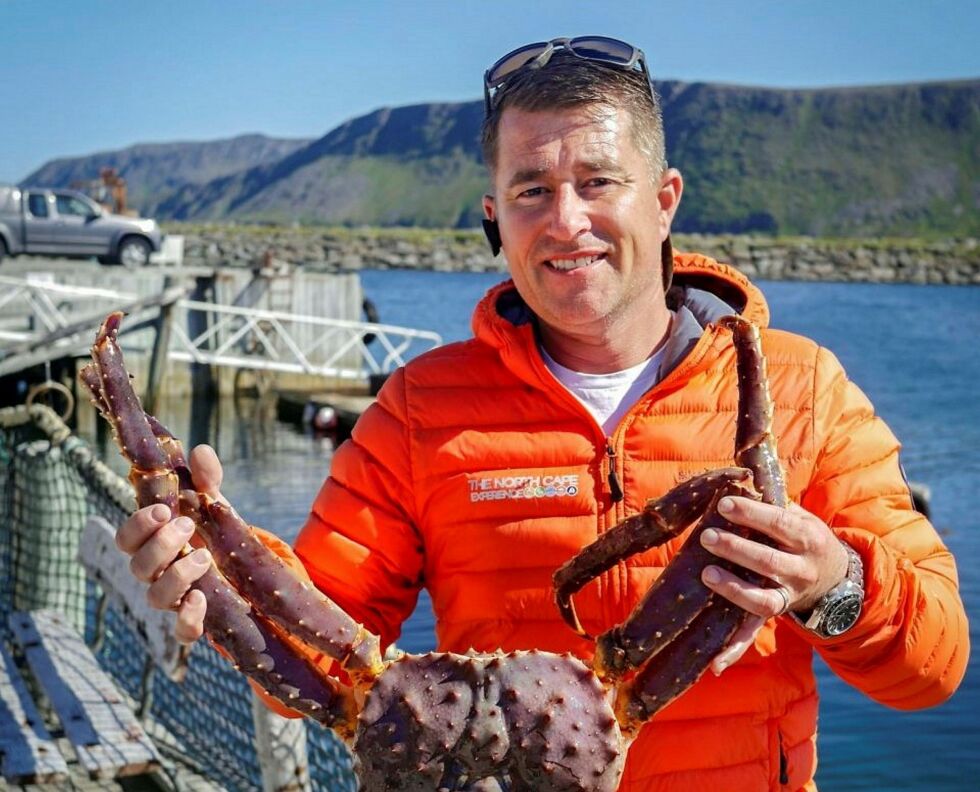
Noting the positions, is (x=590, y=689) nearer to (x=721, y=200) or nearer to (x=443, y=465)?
(x=443, y=465)

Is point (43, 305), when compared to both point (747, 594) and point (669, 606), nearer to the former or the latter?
point (669, 606)

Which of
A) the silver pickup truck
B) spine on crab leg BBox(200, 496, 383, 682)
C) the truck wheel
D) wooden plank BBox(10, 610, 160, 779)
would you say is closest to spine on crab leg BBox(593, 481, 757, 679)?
spine on crab leg BBox(200, 496, 383, 682)

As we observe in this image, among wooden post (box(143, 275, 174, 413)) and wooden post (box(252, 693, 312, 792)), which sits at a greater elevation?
wooden post (box(252, 693, 312, 792))

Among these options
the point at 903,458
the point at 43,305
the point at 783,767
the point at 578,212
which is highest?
the point at 578,212

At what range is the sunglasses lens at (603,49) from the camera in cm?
225

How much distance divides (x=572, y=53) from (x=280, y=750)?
2144 millimetres

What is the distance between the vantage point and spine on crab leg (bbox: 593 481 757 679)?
1.91 m

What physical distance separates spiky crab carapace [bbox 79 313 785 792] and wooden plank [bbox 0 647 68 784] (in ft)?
7.91

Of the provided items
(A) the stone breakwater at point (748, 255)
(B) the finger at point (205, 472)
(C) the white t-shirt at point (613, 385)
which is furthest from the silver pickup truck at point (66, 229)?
(A) the stone breakwater at point (748, 255)

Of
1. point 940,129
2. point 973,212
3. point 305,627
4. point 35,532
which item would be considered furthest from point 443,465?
point 940,129

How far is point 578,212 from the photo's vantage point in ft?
7.17

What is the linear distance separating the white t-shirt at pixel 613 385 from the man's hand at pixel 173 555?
0.70 metres

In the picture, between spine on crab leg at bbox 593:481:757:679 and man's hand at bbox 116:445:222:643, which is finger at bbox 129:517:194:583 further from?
spine on crab leg at bbox 593:481:757:679

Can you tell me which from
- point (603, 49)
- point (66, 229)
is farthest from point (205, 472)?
point (66, 229)
